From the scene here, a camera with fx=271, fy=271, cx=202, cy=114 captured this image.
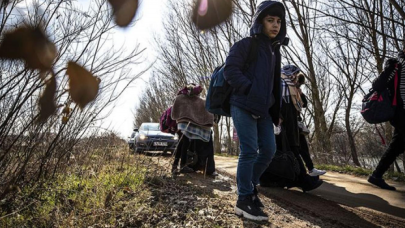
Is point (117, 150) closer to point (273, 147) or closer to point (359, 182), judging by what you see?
point (273, 147)

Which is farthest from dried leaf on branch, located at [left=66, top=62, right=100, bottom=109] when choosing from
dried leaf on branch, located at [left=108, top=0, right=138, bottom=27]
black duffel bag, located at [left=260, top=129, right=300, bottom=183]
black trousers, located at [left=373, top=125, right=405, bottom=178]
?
black trousers, located at [left=373, top=125, right=405, bottom=178]

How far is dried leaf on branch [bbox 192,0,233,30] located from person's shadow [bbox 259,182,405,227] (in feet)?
24.0

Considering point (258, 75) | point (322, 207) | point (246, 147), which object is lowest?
point (322, 207)

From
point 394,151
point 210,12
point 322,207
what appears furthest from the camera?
point 210,12

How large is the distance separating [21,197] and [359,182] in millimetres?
4431

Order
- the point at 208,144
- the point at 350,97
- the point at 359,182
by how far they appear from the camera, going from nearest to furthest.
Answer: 1. the point at 359,182
2. the point at 208,144
3. the point at 350,97

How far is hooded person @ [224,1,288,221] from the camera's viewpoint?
2287 millimetres

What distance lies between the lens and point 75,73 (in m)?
2.72

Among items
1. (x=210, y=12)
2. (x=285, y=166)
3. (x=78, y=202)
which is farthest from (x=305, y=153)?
(x=210, y=12)

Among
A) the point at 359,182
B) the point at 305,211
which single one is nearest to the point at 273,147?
the point at 305,211

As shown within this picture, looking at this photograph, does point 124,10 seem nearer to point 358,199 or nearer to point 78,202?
point 78,202

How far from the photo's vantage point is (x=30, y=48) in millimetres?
2406

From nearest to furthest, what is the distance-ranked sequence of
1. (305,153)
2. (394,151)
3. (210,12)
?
(394,151), (305,153), (210,12)

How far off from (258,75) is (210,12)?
924 centimetres
